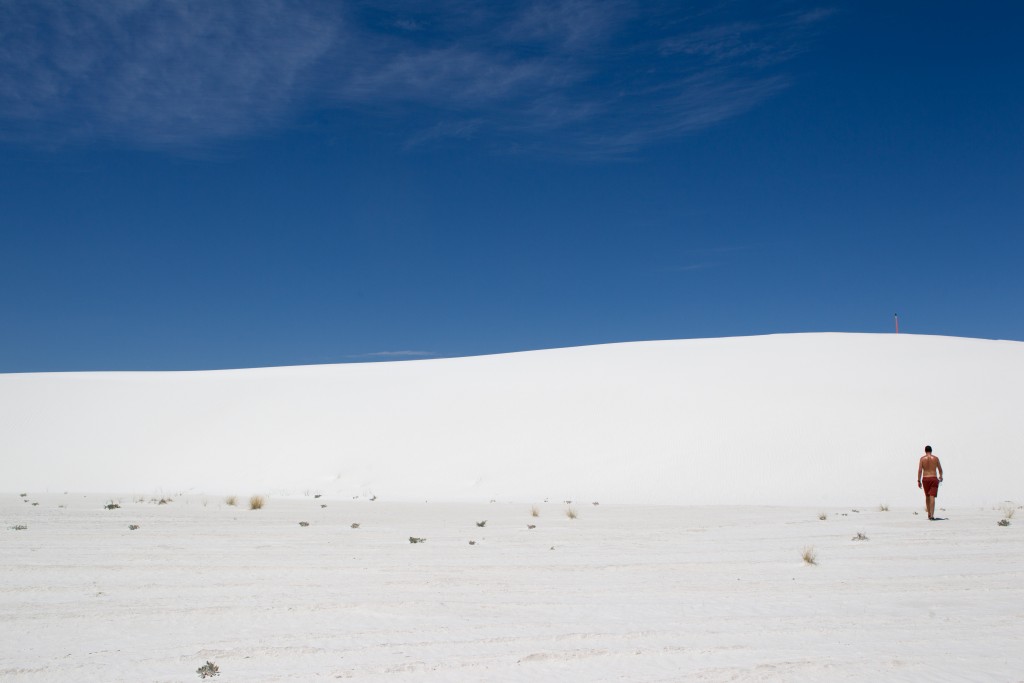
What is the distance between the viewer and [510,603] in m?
6.69

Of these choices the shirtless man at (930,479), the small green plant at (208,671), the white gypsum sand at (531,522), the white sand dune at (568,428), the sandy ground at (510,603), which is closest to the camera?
the small green plant at (208,671)

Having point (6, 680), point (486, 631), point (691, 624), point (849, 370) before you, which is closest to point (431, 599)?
point (486, 631)

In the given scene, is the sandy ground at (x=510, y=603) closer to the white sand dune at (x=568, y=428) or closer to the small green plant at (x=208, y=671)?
the small green plant at (x=208, y=671)

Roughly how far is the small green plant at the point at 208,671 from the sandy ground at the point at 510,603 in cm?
4

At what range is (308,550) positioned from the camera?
31.1ft

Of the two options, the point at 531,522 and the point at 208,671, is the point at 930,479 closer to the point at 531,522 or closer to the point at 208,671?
the point at 531,522

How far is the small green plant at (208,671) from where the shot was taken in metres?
4.57

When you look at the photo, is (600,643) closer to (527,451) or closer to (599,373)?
(527,451)

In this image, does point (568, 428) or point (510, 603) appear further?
point (568, 428)

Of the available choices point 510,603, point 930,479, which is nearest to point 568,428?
point 930,479

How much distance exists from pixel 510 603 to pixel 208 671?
2.72 meters

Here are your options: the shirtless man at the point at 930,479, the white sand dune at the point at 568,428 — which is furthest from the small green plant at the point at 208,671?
the white sand dune at the point at 568,428

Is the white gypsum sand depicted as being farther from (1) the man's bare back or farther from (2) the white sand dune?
(1) the man's bare back

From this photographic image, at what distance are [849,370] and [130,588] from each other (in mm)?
27062
